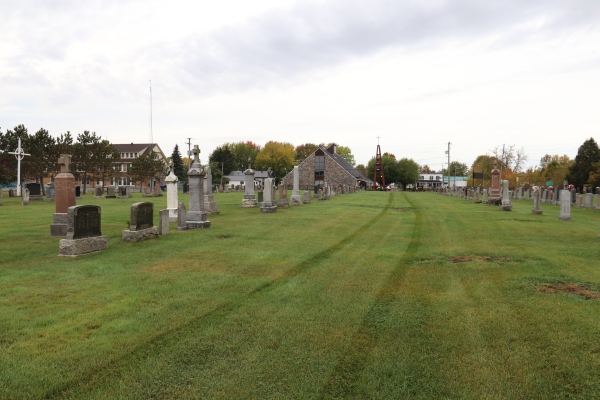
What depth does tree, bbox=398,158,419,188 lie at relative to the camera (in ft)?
320

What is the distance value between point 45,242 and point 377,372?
37.0ft

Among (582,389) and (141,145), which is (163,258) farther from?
(141,145)

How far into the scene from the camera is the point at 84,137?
46250 mm

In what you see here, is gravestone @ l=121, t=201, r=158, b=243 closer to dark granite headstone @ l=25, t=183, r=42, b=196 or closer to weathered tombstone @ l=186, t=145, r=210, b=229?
weathered tombstone @ l=186, t=145, r=210, b=229

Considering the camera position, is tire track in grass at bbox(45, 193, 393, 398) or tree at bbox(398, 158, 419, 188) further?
tree at bbox(398, 158, 419, 188)

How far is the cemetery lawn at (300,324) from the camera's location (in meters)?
3.66

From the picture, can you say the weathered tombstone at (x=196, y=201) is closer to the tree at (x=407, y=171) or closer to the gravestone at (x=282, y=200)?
the gravestone at (x=282, y=200)

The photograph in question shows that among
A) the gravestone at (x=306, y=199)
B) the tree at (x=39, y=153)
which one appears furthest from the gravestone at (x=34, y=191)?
the gravestone at (x=306, y=199)

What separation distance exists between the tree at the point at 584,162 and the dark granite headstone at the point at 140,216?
58.1 metres

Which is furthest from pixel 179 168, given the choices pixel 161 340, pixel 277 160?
pixel 161 340

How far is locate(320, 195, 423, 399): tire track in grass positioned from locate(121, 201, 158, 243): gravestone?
7.70 metres

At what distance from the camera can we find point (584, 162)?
53.0 m

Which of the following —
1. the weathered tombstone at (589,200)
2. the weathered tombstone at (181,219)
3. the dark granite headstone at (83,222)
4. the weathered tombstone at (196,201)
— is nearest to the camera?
the dark granite headstone at (83,222)

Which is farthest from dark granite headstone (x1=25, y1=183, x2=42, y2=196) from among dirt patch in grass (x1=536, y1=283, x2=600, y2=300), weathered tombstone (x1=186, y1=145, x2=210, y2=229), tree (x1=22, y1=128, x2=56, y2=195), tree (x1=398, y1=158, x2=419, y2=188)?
tree (x1=398, y1=158, x2=419, y2=188)
